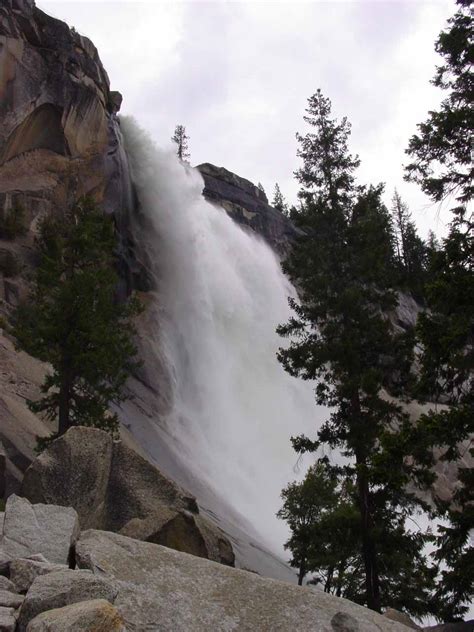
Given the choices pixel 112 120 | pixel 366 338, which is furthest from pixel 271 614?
pixel 112 120

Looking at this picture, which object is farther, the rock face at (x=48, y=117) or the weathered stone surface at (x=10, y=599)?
the rock face at (x=48, y=117)

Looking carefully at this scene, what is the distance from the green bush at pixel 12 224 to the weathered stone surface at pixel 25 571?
2665 cm

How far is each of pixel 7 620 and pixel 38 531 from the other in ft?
8.71

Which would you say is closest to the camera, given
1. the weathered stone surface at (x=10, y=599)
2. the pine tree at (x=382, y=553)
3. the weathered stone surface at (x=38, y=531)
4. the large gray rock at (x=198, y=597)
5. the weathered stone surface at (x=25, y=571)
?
the weathered stone surface at (x=10, y=599)

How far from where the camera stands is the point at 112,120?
3875 centimetres

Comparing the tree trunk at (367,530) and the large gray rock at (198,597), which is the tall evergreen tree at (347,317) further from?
the large gray rock at (198,597)

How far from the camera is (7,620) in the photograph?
4887mm

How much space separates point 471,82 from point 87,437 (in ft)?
36.6

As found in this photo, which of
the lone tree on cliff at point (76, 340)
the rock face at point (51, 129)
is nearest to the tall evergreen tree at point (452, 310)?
the lone tree on cliff at point (76, 340)

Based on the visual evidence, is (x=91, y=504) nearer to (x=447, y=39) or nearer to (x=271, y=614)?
(x=271, y=614)

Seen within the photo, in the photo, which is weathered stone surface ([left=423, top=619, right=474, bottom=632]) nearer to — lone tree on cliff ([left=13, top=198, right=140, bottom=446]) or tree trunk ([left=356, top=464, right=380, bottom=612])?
tree trunk ([left=356, top=464, right=380, bottom=612])

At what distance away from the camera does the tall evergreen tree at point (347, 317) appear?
592 inches

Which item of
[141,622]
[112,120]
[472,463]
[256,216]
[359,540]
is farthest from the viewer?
[256,216]

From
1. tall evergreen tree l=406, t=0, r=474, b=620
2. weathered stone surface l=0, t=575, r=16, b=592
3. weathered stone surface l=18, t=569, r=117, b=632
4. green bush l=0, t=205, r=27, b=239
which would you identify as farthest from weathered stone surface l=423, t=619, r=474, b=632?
green bush l=0, t=205, r=27, b=239
